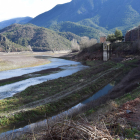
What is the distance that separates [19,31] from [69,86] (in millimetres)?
187047

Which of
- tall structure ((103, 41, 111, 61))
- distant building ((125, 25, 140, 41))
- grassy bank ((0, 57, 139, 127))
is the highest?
distant building ((125, 25, 140, 41))

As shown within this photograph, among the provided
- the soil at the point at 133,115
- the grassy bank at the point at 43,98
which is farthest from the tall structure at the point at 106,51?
the soil at the point at 133,115

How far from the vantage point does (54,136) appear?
5078 millimetres

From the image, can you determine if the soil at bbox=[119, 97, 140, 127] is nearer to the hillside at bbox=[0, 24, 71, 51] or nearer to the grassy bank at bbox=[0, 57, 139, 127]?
the grassy bank at bbox=[0, 57, 139, 127]

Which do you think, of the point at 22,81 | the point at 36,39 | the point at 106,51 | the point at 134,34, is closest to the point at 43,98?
the point at 22,81

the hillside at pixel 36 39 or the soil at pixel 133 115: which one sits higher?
the hillside at pixel 36 39

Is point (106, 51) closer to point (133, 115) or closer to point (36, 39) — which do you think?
point (133, 115)

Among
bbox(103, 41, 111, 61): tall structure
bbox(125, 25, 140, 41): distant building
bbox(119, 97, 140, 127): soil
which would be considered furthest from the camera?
bbox(103, 41, 111, 61): tall structure

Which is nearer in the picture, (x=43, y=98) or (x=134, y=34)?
(x=43, y=98)

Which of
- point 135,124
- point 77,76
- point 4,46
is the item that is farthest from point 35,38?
point 135,124

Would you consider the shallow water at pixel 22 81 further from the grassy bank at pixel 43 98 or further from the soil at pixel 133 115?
the soil at pixel 133 115

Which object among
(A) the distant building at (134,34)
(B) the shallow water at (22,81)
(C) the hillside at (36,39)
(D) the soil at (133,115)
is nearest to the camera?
(D) the soil at (133,115)

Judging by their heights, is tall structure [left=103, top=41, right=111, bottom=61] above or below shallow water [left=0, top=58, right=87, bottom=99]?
above

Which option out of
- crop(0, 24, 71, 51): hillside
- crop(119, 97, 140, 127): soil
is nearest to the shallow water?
crop(119, 97, 140, 127): soil
